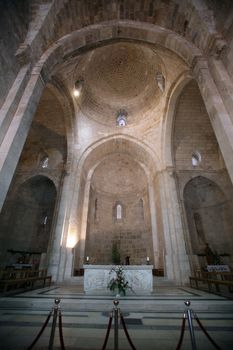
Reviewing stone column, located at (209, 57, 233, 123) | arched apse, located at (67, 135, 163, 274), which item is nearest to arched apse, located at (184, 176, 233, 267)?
arched apse, located at (67, 135, 163, 274)


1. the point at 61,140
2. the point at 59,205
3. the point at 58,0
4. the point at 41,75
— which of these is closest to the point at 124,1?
the point at 58,0

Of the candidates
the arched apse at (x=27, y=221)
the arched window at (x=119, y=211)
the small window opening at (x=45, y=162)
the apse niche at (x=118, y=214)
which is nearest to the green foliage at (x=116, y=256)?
the apse niche at (x=118, y=214)

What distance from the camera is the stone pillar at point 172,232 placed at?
1009cm

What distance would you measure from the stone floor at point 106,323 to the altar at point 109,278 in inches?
80.9

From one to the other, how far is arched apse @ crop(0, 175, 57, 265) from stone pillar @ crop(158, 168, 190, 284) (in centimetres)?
859

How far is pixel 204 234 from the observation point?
13414 mm

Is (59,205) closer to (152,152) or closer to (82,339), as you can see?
(152,152)

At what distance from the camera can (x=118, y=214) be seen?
16625 millimetres

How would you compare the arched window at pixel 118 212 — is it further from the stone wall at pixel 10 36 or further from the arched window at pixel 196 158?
the stone wall at pixel 10 36

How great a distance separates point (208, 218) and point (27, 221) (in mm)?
14326

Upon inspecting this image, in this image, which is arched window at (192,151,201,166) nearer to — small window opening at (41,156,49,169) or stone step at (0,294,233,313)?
stone step at (0,294,233,313)

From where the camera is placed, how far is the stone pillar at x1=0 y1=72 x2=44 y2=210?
184 inches

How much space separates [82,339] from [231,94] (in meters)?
7.08

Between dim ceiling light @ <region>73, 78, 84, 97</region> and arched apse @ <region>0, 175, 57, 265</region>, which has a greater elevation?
dim ceiling light @ <region>73, 78, 84, 97</region>
